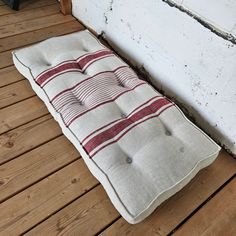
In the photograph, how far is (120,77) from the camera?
123cm

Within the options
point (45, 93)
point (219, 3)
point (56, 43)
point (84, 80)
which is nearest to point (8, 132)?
point (45, 93)

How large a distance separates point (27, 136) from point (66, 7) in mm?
986

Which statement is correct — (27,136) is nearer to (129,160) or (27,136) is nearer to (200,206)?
(129,160)

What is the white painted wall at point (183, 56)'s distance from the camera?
1.05 m

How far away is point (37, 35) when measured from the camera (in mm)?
1594

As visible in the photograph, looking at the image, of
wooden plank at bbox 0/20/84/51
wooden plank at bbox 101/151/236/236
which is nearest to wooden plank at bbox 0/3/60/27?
wooden plank at bbox 0/20/84/51

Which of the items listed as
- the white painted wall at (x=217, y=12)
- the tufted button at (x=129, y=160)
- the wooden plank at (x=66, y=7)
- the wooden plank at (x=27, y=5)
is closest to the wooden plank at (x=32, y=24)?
the wooden plank at (x=66, y=7)

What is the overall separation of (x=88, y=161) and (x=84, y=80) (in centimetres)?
36

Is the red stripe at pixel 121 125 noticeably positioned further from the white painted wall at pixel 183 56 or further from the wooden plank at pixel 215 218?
the wooden plank at pixel 215 218

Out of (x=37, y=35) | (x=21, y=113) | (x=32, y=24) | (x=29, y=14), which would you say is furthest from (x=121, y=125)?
(x=29, y=14)

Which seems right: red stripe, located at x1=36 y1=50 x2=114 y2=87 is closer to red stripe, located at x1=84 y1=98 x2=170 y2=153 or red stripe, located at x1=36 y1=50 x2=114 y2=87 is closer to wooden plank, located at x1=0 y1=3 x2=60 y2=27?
red stripe, located at x1=84 y1=98 x2=170 y2=153

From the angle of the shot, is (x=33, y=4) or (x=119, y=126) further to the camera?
(x=33, y=4)

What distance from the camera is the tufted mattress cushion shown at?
2.95 feet

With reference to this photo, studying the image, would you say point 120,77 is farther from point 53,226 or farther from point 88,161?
point 53,226
